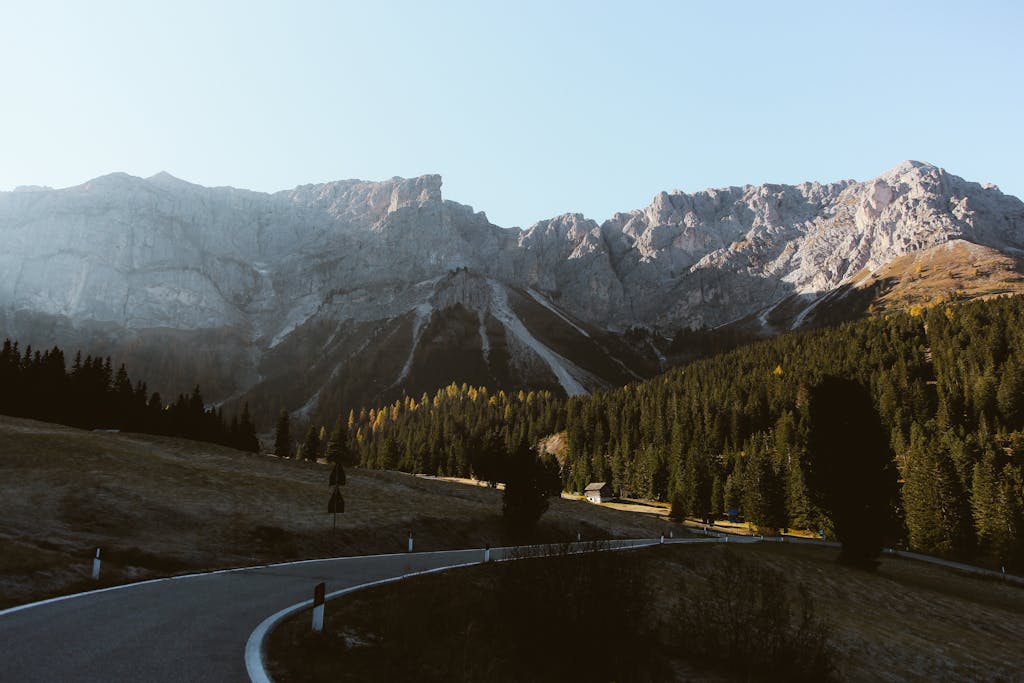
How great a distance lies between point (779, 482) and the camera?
79750mm

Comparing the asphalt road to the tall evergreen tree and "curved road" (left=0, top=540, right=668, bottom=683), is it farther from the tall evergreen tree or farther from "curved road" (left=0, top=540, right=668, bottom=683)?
the tall evergreen tree

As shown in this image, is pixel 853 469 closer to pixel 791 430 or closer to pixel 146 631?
pixel 146 631

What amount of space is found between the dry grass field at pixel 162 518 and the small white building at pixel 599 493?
5263 centimetres

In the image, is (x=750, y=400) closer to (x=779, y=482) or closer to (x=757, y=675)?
(x=779, y=482)

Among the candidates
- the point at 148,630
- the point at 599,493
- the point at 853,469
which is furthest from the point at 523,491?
the point at 599,493

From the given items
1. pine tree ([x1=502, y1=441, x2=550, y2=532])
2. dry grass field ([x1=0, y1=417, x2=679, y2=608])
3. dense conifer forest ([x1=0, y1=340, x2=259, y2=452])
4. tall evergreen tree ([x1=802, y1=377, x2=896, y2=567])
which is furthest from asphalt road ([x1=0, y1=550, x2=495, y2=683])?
dense conifer forest ([x1=0, y1=340, x2=259, y2=452])

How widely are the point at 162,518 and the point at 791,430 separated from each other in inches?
4001

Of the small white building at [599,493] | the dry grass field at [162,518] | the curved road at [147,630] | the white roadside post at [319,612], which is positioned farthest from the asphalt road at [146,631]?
the small white building at [599,493]

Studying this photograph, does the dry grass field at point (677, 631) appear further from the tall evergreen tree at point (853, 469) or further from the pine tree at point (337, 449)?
the pine tree at point (337, 449)

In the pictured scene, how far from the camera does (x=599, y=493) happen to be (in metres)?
106

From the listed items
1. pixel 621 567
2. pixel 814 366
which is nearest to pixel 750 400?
pixel 814 366

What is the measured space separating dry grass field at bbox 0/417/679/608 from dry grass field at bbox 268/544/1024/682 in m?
8.05

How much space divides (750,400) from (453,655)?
130m

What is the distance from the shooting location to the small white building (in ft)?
348
